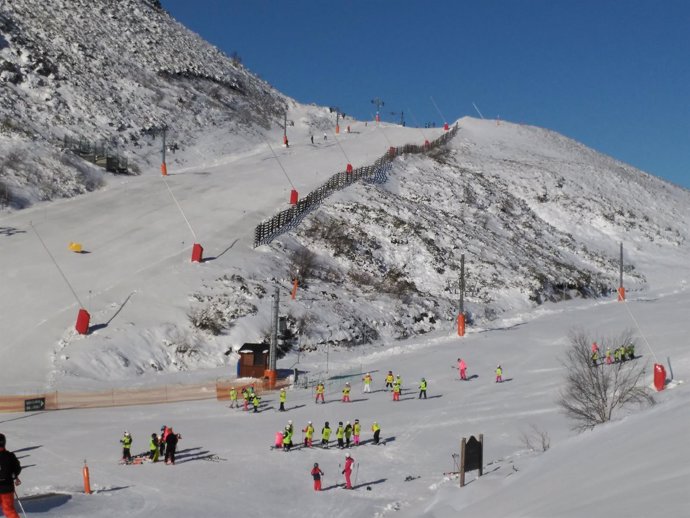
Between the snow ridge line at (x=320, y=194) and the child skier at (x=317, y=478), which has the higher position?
the snow ridge line at (x=320, y=194)

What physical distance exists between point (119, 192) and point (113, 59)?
1617 inches

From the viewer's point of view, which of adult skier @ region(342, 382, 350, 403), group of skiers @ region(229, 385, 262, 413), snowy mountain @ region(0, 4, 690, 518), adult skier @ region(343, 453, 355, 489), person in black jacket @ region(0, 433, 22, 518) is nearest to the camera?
person in black jacket @ region(0, 433, 22, 518)

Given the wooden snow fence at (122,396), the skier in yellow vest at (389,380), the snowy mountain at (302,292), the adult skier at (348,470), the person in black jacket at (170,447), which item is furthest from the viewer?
the skier in yellow vest at (389,380)

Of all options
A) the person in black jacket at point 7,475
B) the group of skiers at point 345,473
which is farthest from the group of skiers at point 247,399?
the person in black jacket at point 7,475

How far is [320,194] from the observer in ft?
194

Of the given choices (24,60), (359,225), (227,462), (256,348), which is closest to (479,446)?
(227,462)

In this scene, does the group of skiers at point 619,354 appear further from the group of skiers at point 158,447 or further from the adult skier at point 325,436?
the group of skiers at point 158,447

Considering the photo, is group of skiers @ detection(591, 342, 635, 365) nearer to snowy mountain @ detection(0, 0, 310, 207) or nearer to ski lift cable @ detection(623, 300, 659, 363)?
ski lift cable @ detection(623, 300, 659, 363)

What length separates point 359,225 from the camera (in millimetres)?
56531

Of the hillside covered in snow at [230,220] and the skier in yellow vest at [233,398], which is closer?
the skier in yellow vest at [233,398]

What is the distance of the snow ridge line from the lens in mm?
50281

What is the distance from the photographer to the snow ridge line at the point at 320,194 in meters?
50.3

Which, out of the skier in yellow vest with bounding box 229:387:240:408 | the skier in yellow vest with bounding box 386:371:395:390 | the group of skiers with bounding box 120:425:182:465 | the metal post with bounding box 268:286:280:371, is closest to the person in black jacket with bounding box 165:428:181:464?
the group of skiers with bounding box 120:425:182:465

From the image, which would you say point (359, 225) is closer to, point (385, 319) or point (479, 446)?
point (385, 319)
